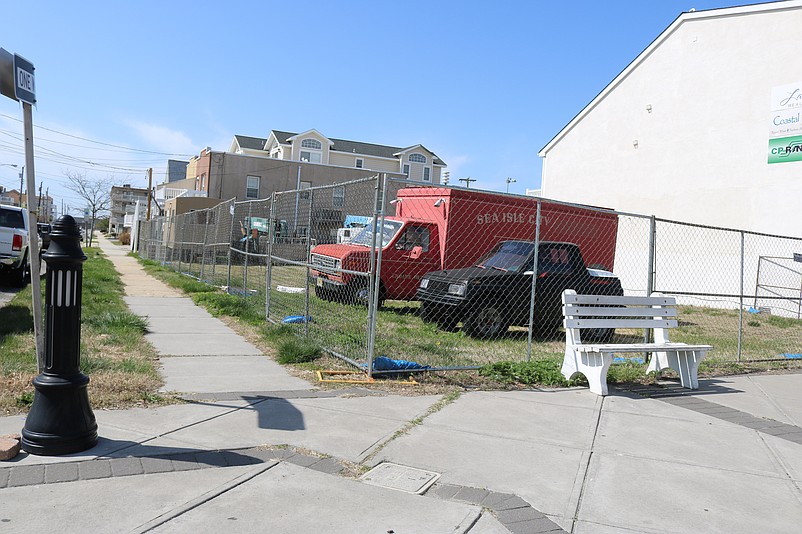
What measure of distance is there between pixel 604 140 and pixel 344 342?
20.1m

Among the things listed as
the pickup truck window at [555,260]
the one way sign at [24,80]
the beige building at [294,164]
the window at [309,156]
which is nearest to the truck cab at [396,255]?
the pickup truck window at [555,260]

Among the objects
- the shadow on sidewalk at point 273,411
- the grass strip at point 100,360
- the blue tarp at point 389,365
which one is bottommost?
the shadow on sidewalk at point 273,411

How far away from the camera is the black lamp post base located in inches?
166

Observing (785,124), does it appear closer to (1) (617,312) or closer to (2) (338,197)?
(2) (338,197)

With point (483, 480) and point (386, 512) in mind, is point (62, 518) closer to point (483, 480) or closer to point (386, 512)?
point (386, 512)

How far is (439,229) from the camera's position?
14.8 m

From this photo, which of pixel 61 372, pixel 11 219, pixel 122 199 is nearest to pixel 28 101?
pixel 61 372

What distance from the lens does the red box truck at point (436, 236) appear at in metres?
13.6

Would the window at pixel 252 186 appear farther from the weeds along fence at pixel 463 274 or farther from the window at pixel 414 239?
the window at pixel 414 239

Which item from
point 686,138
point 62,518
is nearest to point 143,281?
point 62,518

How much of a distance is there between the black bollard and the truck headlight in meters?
6.96

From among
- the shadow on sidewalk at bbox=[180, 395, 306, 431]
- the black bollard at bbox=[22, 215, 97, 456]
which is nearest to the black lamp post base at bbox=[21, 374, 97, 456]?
the black bollard at bbox=[22, 215, 97, 456]

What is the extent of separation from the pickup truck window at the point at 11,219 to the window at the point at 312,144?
131ft

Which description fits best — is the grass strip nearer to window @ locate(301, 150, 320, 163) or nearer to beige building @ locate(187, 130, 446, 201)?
beige building @ locate(187, 130, 446, 201)
